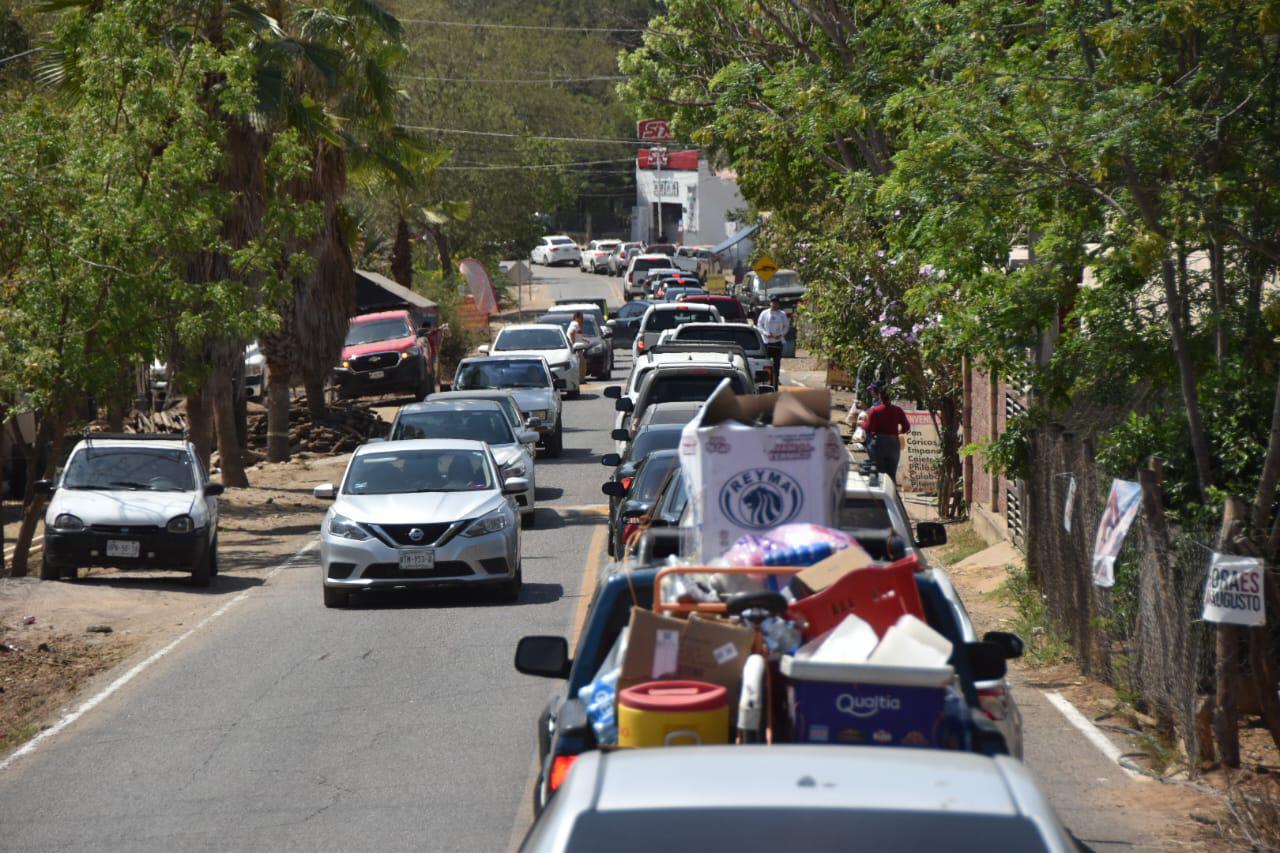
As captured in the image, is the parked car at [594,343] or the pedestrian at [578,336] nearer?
the pedestrian at [578,336]

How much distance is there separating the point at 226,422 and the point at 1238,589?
20.2m

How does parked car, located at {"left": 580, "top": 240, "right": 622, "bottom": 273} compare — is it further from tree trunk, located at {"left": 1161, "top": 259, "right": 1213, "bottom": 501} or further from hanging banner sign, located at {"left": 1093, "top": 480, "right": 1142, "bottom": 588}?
hanging banner sign, located at {"left": 1093, "top": 480, "right": 1142, "bottom": 588}

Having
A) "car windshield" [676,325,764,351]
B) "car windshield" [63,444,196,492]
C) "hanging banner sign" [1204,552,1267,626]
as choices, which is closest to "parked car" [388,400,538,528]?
"car windshield" [63,444,196,492]

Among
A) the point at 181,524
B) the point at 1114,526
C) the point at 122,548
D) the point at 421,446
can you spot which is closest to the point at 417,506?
the point at 421,446

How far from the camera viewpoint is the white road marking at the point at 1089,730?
956cm

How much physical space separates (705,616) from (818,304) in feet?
59.9

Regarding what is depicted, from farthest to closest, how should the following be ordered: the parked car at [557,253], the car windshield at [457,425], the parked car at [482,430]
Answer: the parked car at [557,253]
the car windshield at [457,425]
the parked car at [482,430]

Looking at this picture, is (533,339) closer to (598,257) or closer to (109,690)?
(109,690)

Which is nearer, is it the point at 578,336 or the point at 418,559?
the point at 418,559

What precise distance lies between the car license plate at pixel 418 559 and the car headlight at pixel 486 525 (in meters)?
0.39

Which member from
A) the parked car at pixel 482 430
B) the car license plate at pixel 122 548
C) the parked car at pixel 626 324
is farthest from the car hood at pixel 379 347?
the car license plate at pixel 122 548

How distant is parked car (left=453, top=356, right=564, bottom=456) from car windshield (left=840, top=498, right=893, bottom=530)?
17599 mm

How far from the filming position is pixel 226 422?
26.1 m

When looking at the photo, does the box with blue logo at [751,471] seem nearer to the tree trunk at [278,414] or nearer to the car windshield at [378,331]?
the tree trunk at [278,414]
